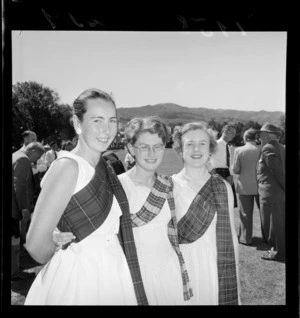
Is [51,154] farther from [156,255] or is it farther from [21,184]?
[156,255]

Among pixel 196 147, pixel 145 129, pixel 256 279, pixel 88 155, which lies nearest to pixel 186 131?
pixel 196 147

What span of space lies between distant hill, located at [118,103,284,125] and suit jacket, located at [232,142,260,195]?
183mm

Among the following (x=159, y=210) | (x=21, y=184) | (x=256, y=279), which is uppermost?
(x=21, y=184)

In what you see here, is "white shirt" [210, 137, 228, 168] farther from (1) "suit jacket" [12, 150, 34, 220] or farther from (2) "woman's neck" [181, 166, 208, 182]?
(1) "suit jacket" [12, 150, 34, 220]

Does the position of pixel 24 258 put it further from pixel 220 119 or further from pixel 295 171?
pixel 295 171

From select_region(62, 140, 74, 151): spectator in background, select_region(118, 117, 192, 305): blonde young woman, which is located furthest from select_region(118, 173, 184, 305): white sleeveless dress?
select_region(62, 140, 74, 151): spectator in background

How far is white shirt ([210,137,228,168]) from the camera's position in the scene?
8.69 feet

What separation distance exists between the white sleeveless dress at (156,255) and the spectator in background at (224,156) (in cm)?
42

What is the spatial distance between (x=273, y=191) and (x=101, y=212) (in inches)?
43.6

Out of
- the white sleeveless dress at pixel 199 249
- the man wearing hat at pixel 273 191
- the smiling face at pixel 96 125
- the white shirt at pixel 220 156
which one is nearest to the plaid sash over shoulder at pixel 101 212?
the smiling face at pixel 96 125

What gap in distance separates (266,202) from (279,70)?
83cm

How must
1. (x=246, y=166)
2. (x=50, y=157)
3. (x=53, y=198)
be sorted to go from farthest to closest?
1. (x=246, y=166)
2. (x=50, y=157)
3. (x=53, y=198)

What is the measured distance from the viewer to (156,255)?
2521mm

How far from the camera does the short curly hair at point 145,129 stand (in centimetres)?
250
